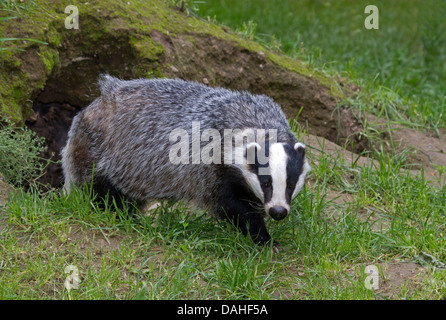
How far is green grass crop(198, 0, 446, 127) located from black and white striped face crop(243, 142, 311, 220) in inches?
94.7

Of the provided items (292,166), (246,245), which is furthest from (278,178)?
(246,245)

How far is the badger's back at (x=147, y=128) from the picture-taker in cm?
399

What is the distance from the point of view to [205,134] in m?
3.91

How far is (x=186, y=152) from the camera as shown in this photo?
13.1 ft

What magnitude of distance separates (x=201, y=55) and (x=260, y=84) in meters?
0.66

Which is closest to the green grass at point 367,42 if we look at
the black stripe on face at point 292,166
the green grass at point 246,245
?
the green grass at point 246,245

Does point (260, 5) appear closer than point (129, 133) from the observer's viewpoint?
No

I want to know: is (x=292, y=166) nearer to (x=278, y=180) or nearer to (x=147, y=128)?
(x=278, y=180)

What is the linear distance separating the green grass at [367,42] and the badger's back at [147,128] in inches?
76.8

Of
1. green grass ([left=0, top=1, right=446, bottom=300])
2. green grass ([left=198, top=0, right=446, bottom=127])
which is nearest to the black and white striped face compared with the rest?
green grass ([left=0, top=1, right=446, bottom=300])

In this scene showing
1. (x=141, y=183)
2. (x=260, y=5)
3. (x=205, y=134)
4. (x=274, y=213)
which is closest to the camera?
(x=274, y=213)

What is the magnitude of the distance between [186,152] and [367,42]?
4.64 meters
